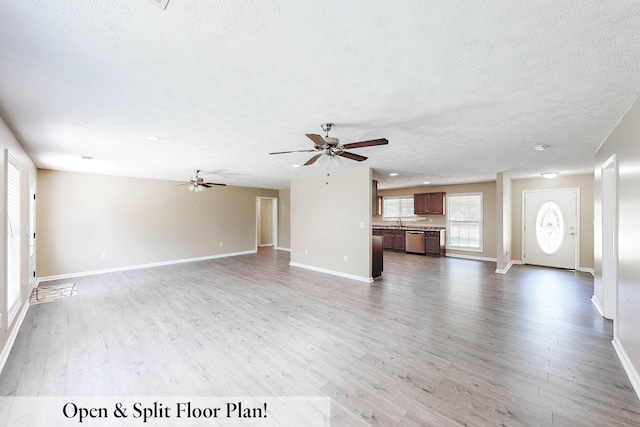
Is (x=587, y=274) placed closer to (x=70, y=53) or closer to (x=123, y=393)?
(x=123, y=393)

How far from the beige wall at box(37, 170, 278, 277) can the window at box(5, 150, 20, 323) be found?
285cm

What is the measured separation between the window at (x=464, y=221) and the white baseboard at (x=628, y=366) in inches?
215

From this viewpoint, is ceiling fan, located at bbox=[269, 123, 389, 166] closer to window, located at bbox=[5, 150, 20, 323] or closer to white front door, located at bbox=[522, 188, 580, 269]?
window, located at bbox=[5, 150, 20, 323]

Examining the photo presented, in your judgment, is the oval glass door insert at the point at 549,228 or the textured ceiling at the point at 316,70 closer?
the textured ceiling at the point at 316,70

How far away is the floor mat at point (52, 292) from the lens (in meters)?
4.18

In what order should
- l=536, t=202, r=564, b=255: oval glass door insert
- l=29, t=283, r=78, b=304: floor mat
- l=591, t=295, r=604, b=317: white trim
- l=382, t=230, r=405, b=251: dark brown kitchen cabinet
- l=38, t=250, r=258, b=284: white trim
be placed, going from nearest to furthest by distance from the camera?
l=591, t=295, r=604, b=317: white trim → l=29, t=283, r=78, b=304: floor mat → l=38, t=250, r=258, b=284: white trim → l=536, t=202, r=564, b=255: oval glass door insert → l=382, t=230, r=405, b=251: dark brown kitchen cabinet

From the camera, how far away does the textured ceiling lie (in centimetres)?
123

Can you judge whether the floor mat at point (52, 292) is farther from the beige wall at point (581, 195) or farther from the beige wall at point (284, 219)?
the beige wall at point (581, 195)

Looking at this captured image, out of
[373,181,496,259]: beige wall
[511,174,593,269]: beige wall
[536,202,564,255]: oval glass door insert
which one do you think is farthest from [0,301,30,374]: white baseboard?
[536,202,564,255]: oval glass door insert

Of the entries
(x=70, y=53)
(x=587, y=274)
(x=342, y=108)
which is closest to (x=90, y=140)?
(x=70, y=53)

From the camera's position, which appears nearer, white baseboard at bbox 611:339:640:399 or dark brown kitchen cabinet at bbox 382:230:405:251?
white baseboard at bbox 611:339:640:399

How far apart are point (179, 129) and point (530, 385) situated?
4.22 m

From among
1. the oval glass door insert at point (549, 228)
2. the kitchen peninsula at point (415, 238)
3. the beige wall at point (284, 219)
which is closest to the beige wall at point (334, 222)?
the beige wall at point (284, 219)

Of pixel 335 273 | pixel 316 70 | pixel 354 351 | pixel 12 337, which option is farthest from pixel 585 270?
pixel 12 337
